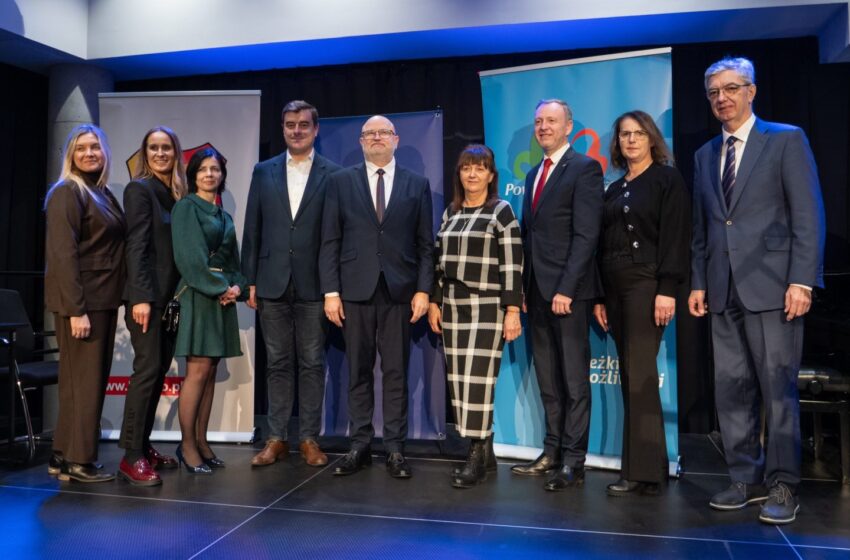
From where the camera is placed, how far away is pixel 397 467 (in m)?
3.39

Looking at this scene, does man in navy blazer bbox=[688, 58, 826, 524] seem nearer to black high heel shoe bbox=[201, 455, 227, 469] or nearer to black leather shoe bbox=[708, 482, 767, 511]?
black leather shoe bbox=[708, 482, 767, 511]

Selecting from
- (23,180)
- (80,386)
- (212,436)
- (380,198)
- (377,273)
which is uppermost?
(23,180)

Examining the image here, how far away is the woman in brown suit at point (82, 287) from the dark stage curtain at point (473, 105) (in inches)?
53.1

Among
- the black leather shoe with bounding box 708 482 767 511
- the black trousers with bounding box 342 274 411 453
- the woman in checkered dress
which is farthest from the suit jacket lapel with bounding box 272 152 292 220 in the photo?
the black leather shoe with bounding box 708 482 767 511

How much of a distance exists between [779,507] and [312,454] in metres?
2.21

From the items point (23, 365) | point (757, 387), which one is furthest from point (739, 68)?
point (23, 365)

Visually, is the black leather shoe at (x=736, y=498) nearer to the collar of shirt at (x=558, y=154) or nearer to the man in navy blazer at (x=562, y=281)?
the man in navy blazer at (x=562, y=281)

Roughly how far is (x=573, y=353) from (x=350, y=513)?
4.16 feet

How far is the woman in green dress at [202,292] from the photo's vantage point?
10.7 ft

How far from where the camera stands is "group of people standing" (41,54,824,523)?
2844 mm

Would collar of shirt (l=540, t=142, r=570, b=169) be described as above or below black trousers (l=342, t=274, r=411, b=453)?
above

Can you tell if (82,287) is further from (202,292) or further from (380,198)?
(380,198)

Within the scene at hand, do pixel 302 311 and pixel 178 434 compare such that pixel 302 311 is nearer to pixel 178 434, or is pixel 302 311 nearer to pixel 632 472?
pixel 178 434

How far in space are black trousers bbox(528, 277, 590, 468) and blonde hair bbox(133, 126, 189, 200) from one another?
5.98 feet
